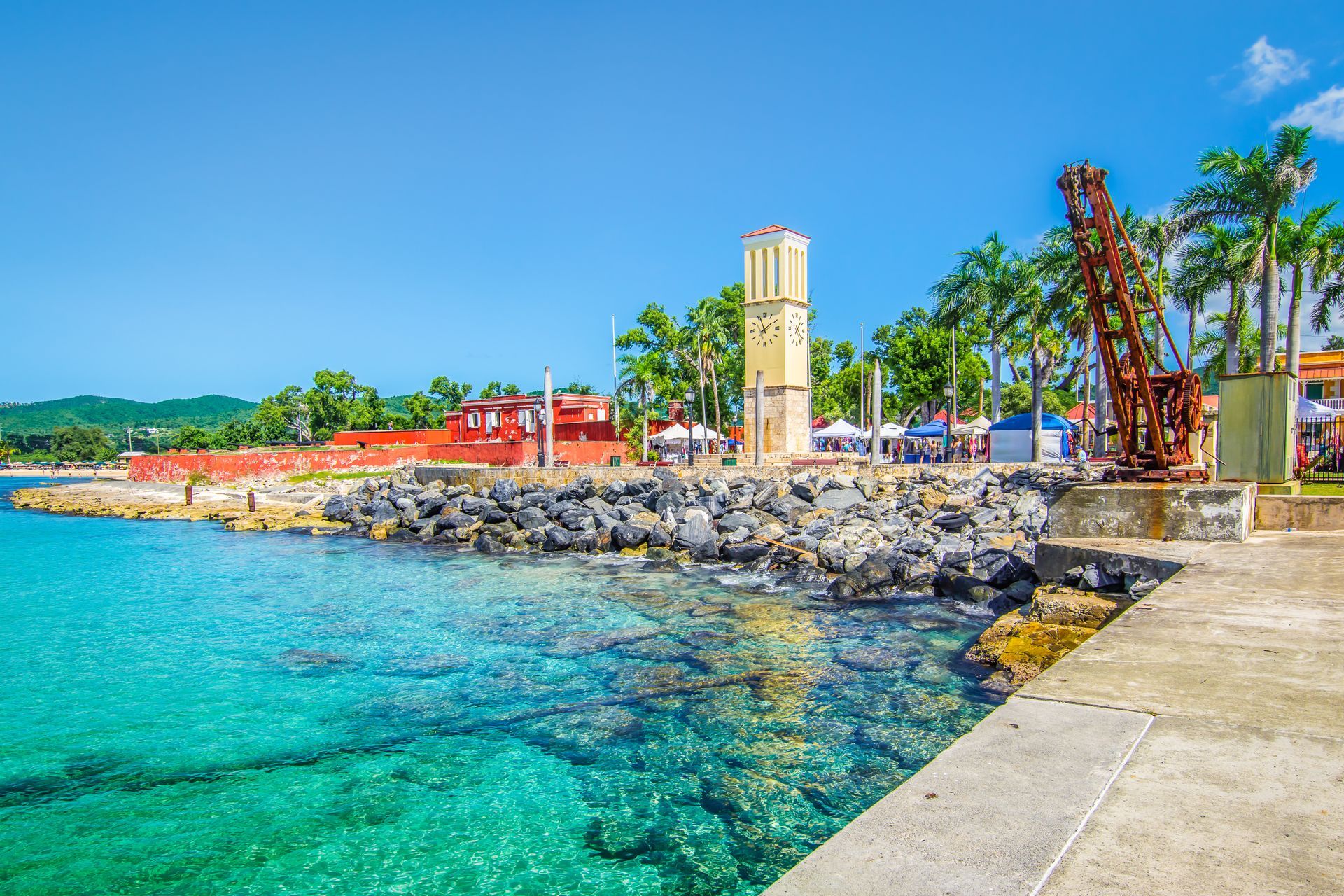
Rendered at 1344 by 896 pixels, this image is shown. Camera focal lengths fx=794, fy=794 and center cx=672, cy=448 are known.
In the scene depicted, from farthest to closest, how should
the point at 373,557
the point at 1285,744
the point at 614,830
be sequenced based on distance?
the point at 373,557 < the point at 614,830 < the point at 1285,744

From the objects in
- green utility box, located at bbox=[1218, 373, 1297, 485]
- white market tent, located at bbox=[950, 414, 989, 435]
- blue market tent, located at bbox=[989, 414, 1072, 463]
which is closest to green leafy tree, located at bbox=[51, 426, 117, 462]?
white market tent, located at bbox=[950, 414, 989, 435]

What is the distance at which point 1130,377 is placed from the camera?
11.9 m

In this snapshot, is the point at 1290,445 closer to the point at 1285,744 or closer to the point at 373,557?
the point at 1285,744

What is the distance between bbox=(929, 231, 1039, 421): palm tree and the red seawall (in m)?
18.2

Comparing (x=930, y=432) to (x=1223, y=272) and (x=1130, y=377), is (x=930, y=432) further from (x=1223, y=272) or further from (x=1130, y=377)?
(x=1130, y=377)

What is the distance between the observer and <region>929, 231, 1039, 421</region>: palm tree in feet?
107

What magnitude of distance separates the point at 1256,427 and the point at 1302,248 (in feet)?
53.9

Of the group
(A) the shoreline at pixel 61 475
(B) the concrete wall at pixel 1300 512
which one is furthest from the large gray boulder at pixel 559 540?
(A) the shoreline at pixel 61 475

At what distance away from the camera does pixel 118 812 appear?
252 inches

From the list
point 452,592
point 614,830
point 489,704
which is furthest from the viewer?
point 452,592

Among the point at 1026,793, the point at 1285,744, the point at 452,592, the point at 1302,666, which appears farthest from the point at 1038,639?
the point at 452,592

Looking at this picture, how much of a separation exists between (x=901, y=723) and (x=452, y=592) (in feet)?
34.7

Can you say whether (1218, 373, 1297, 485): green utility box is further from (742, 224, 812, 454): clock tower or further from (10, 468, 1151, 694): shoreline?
(742, 224, 812, 454): clock tower

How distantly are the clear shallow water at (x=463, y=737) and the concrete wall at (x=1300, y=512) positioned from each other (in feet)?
13.3
